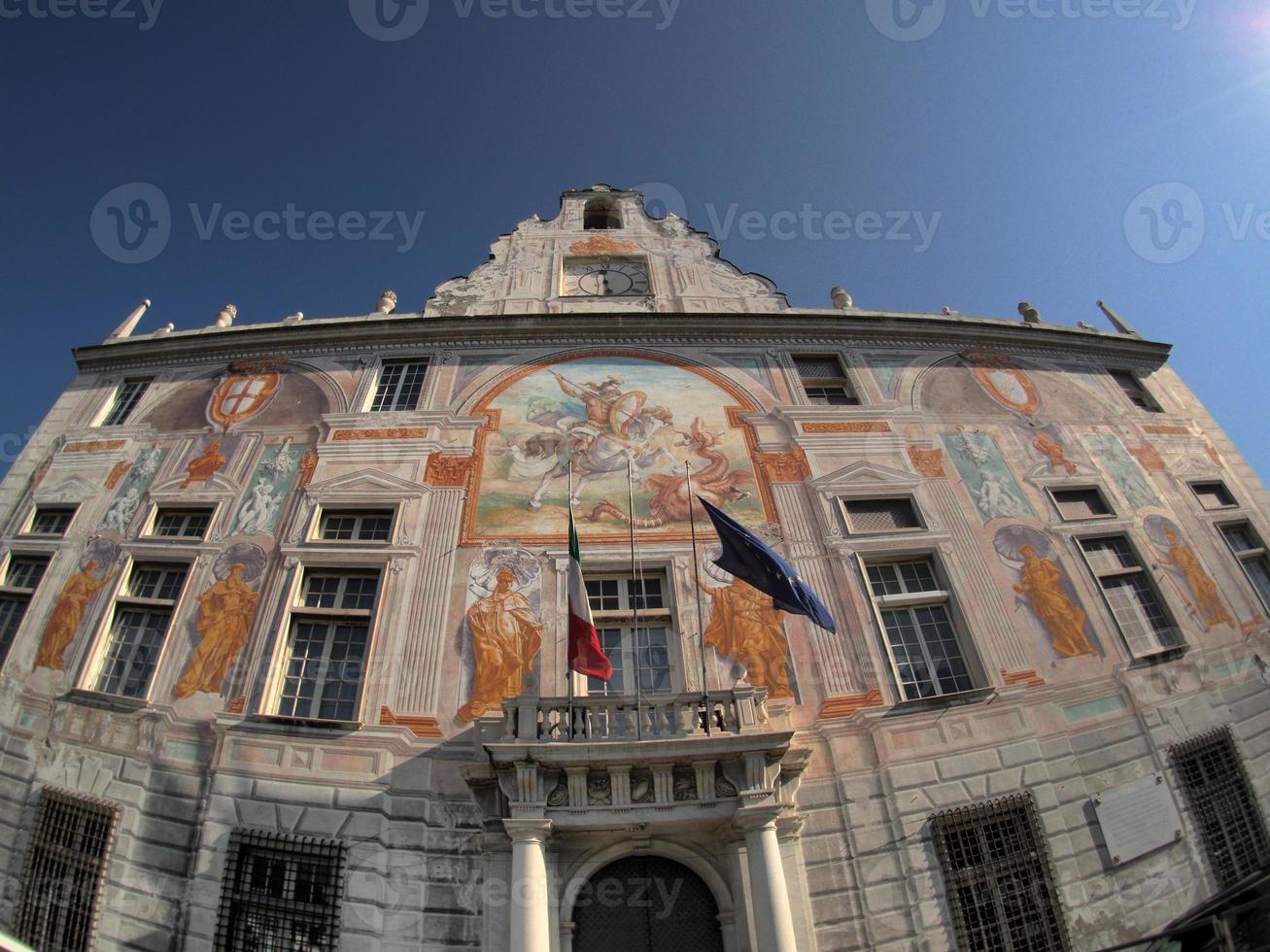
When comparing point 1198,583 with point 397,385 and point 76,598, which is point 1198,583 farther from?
point 76,598

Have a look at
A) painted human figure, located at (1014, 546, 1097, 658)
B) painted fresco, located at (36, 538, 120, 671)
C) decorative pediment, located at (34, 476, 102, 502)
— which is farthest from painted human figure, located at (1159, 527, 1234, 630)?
decorative pediment, located at (34, 476, 102, 502)

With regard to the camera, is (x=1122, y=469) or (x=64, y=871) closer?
(x=64, y=871)

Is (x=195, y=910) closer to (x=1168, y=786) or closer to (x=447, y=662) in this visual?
(x=447, y=662)

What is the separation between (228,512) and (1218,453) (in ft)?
73.6

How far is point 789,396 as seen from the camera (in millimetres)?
14320

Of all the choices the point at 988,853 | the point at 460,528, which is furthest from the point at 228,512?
the point at 988,853

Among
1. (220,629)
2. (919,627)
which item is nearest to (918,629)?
(919,627)

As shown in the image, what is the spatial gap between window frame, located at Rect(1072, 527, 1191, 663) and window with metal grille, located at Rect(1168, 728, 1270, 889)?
4.59 ft

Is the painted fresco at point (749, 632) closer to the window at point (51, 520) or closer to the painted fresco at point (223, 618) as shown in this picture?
the painted fresco at point (223, 618)

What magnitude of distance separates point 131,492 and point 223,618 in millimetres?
4457

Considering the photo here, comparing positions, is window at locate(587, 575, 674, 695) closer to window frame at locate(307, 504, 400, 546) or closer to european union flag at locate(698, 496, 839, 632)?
european union flag at locate(698, 496, 839, 632)

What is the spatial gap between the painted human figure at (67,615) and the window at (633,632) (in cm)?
900

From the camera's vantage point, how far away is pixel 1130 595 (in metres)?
12.2

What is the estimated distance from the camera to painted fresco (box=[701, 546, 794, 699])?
398 inches
